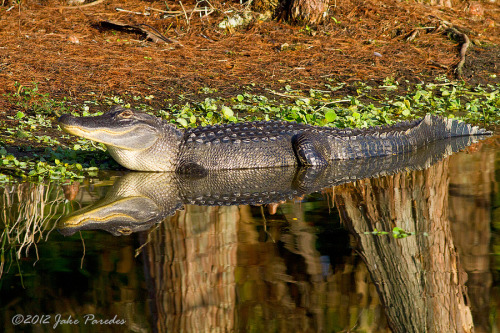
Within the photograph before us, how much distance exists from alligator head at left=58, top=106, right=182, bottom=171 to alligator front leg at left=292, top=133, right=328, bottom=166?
1.31 metres

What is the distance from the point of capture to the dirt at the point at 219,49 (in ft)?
29.8

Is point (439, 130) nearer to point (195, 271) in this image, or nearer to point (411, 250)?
point (411, 250)

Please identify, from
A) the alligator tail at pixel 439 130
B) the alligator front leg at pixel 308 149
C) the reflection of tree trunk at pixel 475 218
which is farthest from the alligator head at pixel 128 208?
the alligator tail at pixel 439 130

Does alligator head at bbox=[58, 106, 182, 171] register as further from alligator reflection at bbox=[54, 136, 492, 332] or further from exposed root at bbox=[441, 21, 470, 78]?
exposed root at bbox=[441, 21, 470, 78]

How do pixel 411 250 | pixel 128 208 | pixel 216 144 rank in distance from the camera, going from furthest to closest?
1. pixel 216 144
2. pixel 128 208
3. pixel 411 250

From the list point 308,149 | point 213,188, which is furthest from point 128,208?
point 308,149

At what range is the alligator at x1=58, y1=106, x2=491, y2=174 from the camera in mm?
6355

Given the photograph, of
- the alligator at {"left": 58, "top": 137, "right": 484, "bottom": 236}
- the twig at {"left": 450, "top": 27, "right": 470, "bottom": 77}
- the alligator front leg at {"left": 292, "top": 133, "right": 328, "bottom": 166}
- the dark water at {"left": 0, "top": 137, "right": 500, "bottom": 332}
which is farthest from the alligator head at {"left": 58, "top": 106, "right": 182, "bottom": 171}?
the twig at {"left": 450, "top": 27, "right": 470, "bottom": 77}

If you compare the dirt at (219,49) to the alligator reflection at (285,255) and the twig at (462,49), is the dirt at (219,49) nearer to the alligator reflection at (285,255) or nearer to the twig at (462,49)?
the twig at (462,49)

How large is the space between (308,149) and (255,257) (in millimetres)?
2974

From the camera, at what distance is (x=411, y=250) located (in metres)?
3.95

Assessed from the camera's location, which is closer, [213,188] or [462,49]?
[213,188]

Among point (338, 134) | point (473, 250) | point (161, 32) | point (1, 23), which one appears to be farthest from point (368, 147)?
→ point (1, 23)

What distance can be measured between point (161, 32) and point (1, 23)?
2.79 metres
